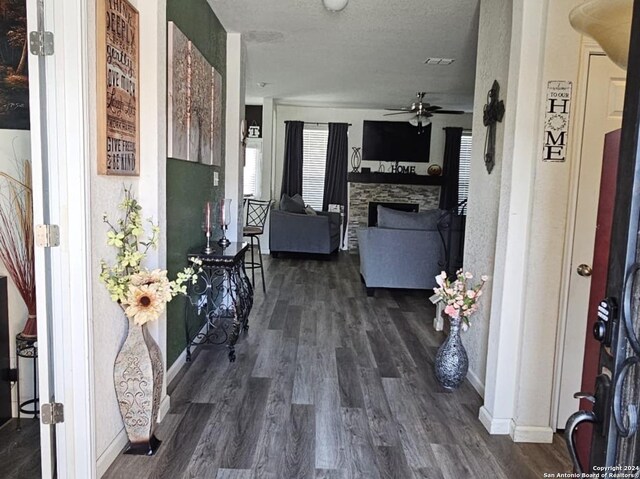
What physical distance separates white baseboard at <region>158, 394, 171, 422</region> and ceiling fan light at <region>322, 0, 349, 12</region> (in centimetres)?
278

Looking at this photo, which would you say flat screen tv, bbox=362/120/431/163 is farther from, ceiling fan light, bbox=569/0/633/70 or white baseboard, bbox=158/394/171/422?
ceiling fan light, bbox=569/0/633/70

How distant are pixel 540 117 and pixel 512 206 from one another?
17.1 inches

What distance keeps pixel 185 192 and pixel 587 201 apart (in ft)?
7.80

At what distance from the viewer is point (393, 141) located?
9070 mm

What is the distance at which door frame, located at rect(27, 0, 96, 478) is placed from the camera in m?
1.71

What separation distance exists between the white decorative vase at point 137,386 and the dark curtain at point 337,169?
277 inches

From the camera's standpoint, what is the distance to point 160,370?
226 cm

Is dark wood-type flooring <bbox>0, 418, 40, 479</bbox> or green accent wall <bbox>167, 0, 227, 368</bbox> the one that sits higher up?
green accent wall <bbox>167, 0, 227, 368</bbox>

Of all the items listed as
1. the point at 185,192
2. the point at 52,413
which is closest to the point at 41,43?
the point at 52,413

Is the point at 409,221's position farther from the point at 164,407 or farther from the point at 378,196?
the point at 378,196

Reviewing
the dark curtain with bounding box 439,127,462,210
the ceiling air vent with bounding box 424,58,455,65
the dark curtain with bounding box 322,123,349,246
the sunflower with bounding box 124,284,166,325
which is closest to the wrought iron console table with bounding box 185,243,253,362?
the sunflower with bounding box 124,284,166,325

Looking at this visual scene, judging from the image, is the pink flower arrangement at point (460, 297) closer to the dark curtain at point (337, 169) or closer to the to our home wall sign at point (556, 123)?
the to our home wall sign at point (556, 123)

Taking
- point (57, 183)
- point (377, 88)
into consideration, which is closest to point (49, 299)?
point (57, 183)

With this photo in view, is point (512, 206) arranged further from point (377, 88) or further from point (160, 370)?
point (377, 88)
